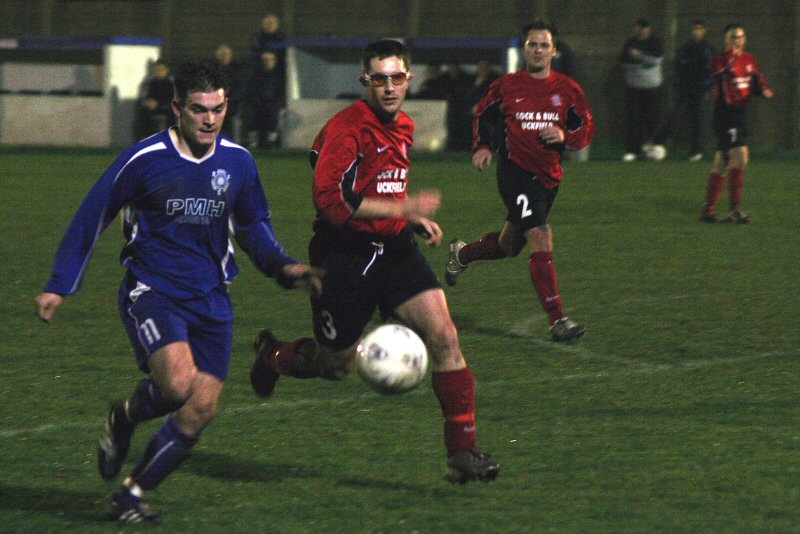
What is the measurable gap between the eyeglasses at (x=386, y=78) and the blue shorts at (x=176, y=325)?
3.71 feet

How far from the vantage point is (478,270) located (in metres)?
11.8

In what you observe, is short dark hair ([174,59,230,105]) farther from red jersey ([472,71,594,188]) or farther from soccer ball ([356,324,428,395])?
red jersey ([472,71,594,188])

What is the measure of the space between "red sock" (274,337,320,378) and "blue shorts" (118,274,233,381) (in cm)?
127

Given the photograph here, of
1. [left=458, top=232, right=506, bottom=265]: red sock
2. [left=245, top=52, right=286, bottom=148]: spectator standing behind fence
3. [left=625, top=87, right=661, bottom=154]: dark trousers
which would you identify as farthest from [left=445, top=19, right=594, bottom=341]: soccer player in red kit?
[left=245, top=52, right=286, bottom=148]: spectator standing behind fence

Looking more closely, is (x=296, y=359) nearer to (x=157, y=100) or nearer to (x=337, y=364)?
A: (x=337, y=364)

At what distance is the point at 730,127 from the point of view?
14688mm

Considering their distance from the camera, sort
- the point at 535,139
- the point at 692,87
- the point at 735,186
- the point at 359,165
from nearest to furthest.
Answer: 1. the point at 359,165
2. the point at 535,139
3. the point at 735,186
4. the point at 692,87

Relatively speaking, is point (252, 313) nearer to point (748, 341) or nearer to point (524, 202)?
point (524, 202)

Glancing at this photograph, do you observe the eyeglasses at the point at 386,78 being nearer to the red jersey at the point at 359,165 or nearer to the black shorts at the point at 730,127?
the red jersey at the point at 359,165

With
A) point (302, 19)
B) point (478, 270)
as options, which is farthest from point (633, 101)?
point (478, 270)

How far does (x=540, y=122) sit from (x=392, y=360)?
3.70 meters

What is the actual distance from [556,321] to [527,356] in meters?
0.54

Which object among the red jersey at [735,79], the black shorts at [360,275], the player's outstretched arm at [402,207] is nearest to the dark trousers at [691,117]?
the red jersey at [735,79]

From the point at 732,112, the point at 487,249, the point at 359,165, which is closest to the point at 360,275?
the point at 359,165
